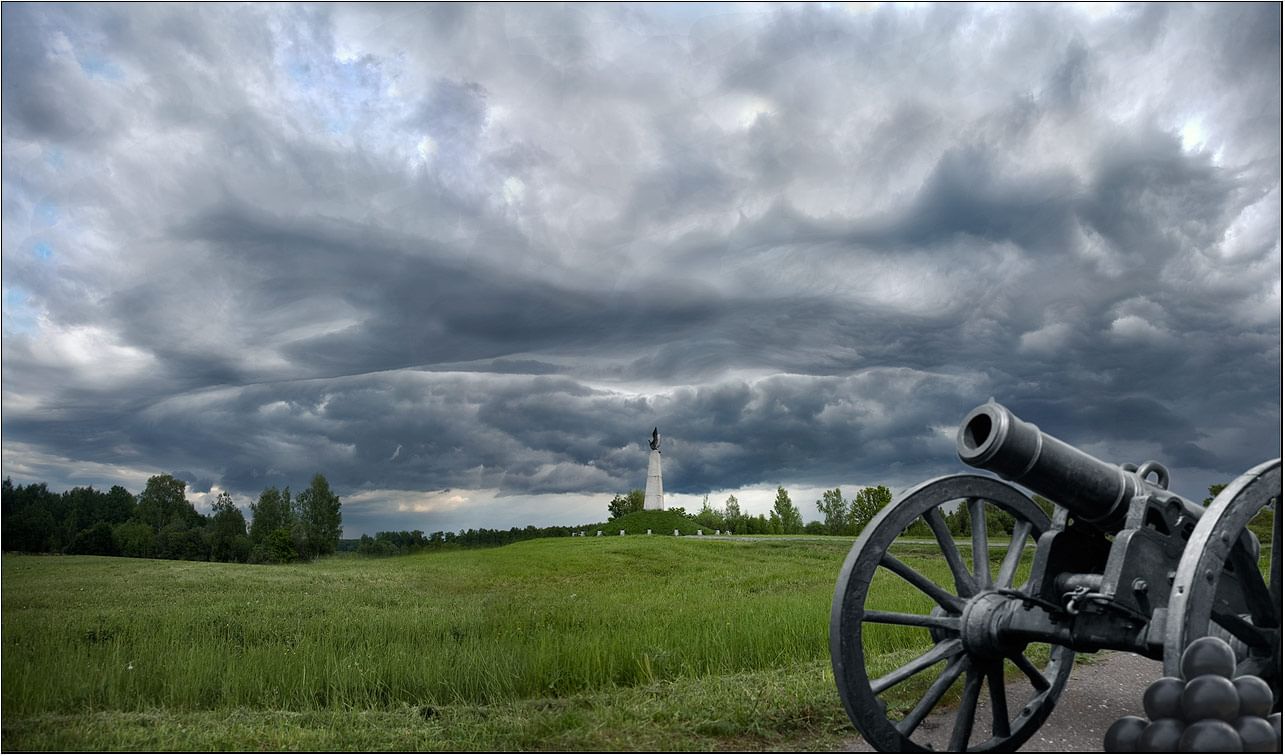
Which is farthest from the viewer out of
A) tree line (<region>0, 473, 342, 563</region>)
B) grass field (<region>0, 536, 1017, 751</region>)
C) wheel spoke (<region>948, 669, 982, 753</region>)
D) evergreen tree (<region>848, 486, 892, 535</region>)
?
evergreen tree (<region>848, 486, 892, 535</region>)

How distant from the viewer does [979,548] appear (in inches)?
236

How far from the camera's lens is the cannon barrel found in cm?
532

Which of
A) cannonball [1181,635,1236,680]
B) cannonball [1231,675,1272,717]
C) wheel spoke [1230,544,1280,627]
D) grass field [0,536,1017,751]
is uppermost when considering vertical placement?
wheel spoke [1230,544,1280,627]

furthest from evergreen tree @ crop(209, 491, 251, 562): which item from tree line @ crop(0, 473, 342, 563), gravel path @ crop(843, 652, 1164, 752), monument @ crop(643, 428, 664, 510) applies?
A: monument @ crop(643, 428, 664, 510)

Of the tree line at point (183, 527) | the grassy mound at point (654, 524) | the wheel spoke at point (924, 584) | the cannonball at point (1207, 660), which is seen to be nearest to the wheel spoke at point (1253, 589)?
the cannonball at point (1207, 660)

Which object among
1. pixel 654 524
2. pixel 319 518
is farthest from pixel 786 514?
pixel 319 518

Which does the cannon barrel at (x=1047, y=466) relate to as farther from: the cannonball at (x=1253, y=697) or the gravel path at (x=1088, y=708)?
the gravel path at (x=1088, y=708)

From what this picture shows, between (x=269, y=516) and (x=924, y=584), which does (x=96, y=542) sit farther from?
(x=924, y=584)

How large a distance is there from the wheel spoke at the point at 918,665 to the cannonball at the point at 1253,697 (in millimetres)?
1595

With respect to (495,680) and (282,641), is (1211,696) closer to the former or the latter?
(495,680)

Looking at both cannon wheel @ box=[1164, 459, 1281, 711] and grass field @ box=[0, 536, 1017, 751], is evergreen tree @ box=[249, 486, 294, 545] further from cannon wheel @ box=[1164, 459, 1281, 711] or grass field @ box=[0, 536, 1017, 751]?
cannon wheel @ box=[1164, 459, 1281, 711]

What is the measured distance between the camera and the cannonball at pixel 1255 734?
4.36 m

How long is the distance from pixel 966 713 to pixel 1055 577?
3.57 feet

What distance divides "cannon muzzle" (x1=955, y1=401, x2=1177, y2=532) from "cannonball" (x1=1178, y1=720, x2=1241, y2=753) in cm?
159
